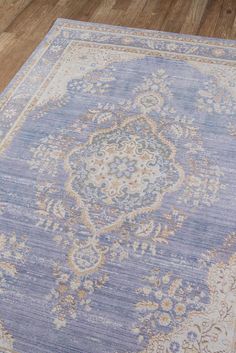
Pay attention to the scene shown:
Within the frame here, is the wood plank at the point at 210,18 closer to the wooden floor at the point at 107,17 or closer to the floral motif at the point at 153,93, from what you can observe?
the wooden floor at the point at 107,17

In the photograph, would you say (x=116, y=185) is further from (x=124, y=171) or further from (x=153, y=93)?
(x=153, y=93)

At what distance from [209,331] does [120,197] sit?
65cm

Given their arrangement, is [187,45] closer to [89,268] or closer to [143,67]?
[143,67]

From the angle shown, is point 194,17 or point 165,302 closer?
point 165,302

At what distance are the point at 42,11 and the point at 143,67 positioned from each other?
3.31ft

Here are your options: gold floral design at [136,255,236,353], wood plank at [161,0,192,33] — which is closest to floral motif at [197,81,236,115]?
wood plank at [161,0,192,33]

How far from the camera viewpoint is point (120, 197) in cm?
169

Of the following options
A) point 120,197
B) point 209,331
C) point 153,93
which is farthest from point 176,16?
point 209,331

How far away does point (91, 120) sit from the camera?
2.01 metres

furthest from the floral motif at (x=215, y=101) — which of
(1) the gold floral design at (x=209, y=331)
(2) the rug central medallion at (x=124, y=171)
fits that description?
(1) the gold floral design at (x=209, y=331)

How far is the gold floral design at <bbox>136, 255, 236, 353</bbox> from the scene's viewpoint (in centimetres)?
128

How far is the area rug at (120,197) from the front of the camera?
1350 mm

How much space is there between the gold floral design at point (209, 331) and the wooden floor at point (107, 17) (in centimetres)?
167

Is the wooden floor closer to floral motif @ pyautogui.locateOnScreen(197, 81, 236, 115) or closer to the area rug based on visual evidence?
the area rug
